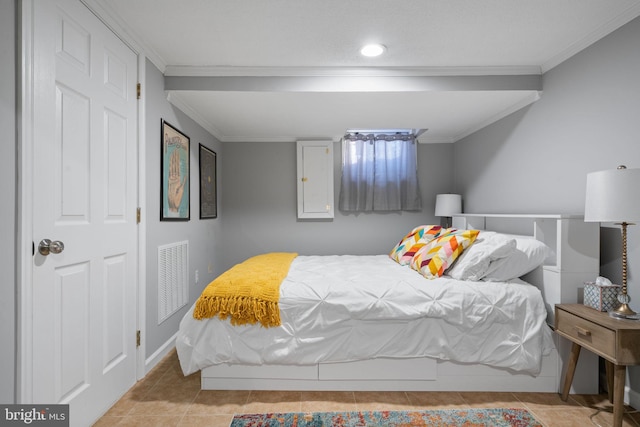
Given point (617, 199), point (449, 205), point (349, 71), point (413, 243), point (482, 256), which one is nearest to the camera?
point (617, 199)

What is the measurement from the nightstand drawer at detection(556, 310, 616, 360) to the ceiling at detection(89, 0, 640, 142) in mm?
1782

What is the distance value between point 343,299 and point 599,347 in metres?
1.35

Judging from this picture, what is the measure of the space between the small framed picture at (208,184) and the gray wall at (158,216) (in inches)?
4.2

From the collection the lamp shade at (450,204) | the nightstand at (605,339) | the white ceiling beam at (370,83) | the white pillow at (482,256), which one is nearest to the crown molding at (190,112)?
the white ceiling beam at (370,83)

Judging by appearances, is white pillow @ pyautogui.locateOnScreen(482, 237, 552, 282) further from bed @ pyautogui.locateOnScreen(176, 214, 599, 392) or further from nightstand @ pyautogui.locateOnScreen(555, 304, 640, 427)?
nightstand @ pyautogui.locateOnScreen(555, 304, 640, 427)

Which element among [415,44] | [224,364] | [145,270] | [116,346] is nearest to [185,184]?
[145,270]

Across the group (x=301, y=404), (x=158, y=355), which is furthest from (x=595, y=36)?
(x=158, y=355)

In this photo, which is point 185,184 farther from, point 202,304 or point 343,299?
point 343,299

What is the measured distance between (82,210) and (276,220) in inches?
103

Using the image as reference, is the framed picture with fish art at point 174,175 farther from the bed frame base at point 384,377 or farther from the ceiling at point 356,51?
the bed frame base at point 384,377

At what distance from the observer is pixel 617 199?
1.50 metres

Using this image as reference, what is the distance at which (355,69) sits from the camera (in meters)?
2.45

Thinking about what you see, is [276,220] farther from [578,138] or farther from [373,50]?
[578,138]

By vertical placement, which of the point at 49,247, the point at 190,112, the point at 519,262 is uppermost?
the point at 190,112
